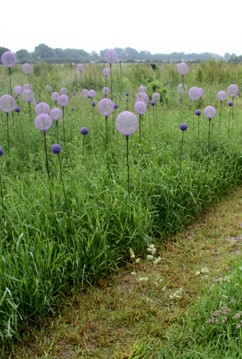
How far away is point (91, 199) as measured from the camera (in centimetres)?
293

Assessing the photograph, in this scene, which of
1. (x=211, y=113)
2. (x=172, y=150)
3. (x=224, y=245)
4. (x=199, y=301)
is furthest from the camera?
(x=172, y=150)

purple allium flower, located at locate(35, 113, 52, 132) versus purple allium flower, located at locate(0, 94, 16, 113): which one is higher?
purple allium flower, located at locate(0, 94, 16, 113)

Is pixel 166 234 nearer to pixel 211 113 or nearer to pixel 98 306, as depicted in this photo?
pixel 98 306

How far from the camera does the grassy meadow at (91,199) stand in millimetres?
2264

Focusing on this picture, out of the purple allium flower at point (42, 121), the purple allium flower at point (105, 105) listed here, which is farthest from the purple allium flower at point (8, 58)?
the purple allium flower at point (42, 121)

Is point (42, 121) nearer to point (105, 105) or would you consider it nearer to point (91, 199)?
point (91, 199)

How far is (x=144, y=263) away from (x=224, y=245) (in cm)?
67

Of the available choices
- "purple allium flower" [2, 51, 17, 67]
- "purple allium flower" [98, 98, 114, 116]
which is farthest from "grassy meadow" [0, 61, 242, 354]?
"purple allium flower" [2, 51, 17, 67]

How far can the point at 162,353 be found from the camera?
1.96 meters

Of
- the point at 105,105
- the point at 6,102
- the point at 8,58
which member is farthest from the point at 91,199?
the point at 8,58

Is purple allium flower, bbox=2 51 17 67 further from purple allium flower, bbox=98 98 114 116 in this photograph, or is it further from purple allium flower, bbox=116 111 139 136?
purple allium flower, bbox=116 111 139 136

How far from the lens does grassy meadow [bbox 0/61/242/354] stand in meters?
2.26

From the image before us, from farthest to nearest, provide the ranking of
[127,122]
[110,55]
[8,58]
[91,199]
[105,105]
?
[110,55], [8,58], [105,105], [91,199], [127,122]

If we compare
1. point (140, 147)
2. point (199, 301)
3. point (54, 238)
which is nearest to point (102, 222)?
point (54, 238)
